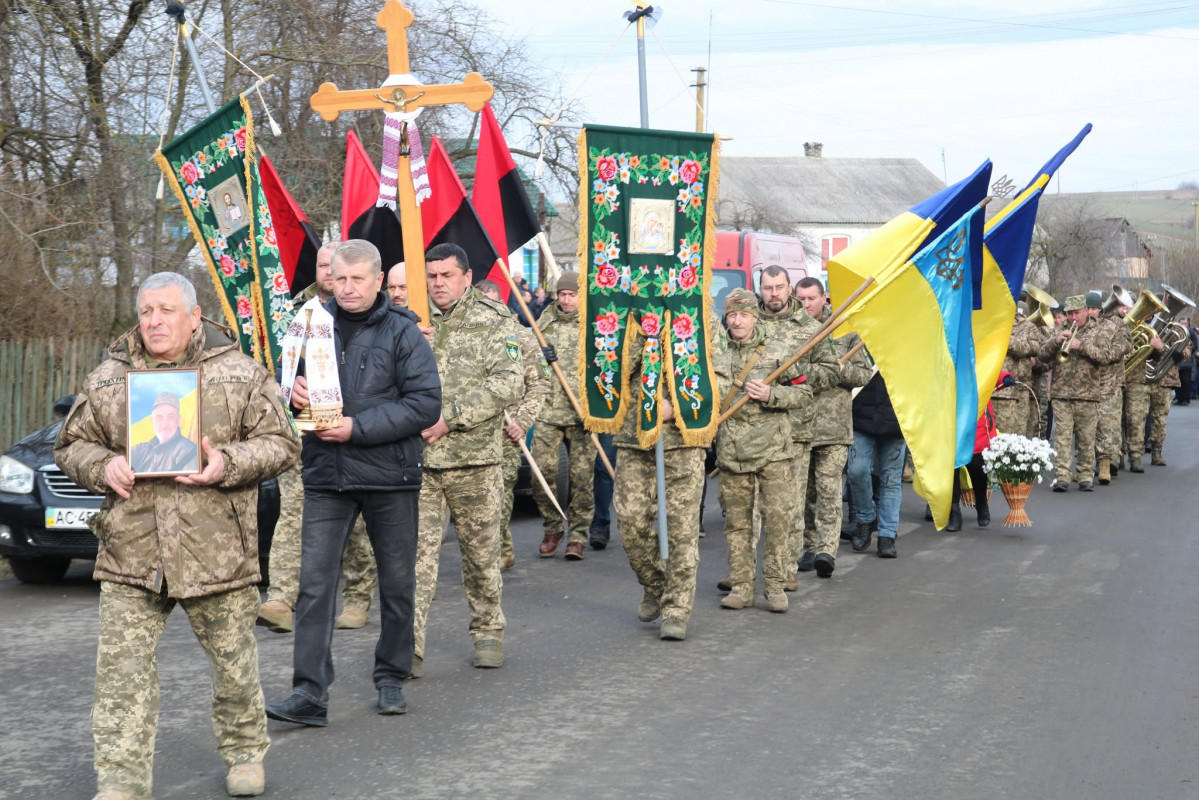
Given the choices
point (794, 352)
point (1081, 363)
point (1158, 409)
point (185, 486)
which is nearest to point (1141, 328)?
point (1158, 409)

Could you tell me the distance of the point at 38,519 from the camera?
8773 mm

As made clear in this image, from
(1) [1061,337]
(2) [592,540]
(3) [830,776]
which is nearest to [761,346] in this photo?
(2) [592,540]

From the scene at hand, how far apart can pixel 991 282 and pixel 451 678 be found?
4894 mm

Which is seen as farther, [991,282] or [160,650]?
[991,282]

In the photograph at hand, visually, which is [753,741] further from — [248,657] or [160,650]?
[160,650]

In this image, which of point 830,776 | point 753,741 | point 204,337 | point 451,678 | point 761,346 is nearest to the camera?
point 204,337

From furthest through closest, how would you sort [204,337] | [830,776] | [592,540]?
[592,540], [830,776], [204,337]

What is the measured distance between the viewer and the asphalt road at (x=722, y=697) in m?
5.26

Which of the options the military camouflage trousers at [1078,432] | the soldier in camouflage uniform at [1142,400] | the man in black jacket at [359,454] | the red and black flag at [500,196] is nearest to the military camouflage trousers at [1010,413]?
the military camouflage trousers at [1078,432]

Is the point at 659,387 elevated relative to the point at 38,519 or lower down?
elevated

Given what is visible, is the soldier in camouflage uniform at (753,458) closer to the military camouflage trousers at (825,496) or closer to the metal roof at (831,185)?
the military camouflage trousers at (825,496)

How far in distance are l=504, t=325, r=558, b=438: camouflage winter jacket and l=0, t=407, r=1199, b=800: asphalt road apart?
115cm

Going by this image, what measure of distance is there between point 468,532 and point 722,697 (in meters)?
1.44

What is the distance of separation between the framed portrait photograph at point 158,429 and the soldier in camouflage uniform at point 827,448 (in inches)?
223
